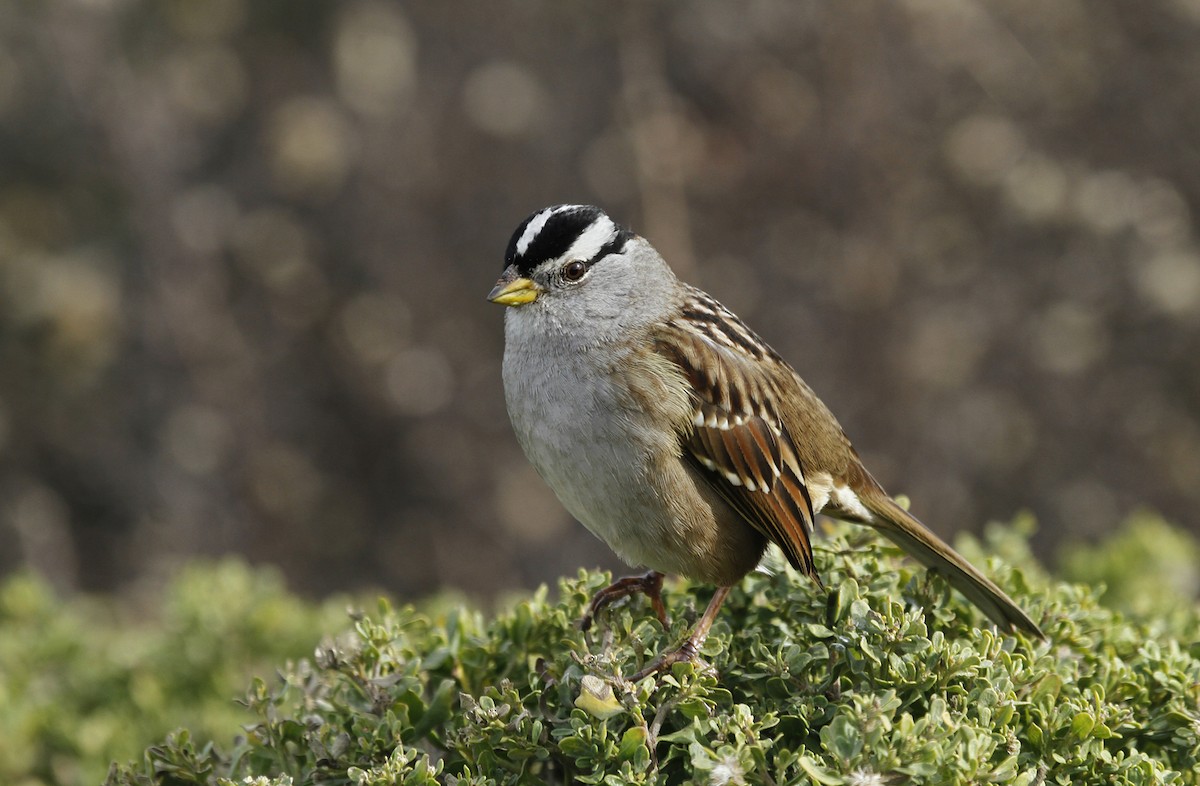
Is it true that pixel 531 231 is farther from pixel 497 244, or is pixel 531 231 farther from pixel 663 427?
pixel 497 244

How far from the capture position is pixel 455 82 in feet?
26.6

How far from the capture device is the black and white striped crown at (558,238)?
352 cm

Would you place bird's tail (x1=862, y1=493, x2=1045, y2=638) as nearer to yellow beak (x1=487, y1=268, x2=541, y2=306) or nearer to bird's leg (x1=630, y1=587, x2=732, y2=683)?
bird's leg (x1=630, y1=587, x2=732, y2=683)

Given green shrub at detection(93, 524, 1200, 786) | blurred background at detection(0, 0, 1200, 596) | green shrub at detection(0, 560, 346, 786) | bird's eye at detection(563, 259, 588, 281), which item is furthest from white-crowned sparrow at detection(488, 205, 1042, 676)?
blurred background at detection(0, 0, 1200, 596)

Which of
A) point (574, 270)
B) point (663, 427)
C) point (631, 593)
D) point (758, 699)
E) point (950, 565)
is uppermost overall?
point (574, 270)

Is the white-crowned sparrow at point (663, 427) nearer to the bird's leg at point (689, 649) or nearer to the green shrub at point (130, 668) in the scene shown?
the bird's leg at point (689, 649)

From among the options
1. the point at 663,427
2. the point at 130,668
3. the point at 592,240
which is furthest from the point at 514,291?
the point at 130,668

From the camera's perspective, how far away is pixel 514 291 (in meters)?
3.53

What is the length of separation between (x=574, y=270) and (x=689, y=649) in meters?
1.23

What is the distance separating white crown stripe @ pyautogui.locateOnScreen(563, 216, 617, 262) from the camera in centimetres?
357

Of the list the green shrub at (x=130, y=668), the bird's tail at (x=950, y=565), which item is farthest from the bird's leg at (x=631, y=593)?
the green shrub at (x=130, y=668)

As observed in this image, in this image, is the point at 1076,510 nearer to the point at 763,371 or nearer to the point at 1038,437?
the point at 1038,437

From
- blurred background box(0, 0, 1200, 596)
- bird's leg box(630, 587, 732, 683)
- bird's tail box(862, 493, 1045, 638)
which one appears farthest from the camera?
blurred background box(0, 0, 1200, 596)

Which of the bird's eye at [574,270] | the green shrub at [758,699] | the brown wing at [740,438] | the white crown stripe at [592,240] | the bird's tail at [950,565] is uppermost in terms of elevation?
the white crown stripe at [592,240]
